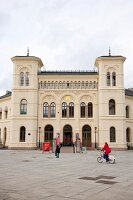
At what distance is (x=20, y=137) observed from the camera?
43.3m

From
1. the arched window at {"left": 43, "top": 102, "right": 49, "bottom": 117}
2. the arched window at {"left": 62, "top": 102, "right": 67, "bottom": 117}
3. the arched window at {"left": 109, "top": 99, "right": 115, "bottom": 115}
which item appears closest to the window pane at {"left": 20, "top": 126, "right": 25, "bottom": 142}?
the arched window at {"left": 43, "top": 102, "right": 49, "bottom": 117}

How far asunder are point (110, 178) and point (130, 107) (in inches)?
1404

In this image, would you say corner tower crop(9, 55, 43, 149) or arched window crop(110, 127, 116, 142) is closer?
arched window crop(110, 127, 116, 142)

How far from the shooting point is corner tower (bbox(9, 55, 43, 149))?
141 feet

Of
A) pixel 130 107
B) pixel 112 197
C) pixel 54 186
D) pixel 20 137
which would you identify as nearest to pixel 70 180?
pixel 54 186

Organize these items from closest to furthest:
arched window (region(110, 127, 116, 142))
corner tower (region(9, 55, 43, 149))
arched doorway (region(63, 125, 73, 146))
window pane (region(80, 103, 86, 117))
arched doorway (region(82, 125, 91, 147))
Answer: arched window (region(110, 127, 116, 142))
corner tower (region(9, 55, 43, 149))
arched doorway (region(82, 125, 91, 147))
arched doorway (region(63, 125, 73, 146))
window pane (region(80, 103, 86, 117))

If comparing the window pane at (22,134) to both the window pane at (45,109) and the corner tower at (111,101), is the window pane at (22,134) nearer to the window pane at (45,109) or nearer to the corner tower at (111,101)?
the window pane at (45,109)

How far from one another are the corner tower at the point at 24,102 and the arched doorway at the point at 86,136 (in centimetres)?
746

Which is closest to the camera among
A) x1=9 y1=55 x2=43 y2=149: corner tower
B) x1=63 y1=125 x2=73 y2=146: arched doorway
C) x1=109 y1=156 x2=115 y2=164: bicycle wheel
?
x1=109 y1=156 x2=115 y2=164: bicycle wheel

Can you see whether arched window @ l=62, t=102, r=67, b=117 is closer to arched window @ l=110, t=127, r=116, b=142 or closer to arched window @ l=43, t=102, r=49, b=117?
arched window @ l=43, t=102, r=49, b=117

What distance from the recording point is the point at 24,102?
145 feet

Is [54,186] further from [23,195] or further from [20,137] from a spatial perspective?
[20,137]

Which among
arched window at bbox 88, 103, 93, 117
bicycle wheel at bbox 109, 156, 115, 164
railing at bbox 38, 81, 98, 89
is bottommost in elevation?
bicycle wheel at bbox 109, 156, 115, 164

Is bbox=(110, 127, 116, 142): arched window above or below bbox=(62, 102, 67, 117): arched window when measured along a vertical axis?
A: below
